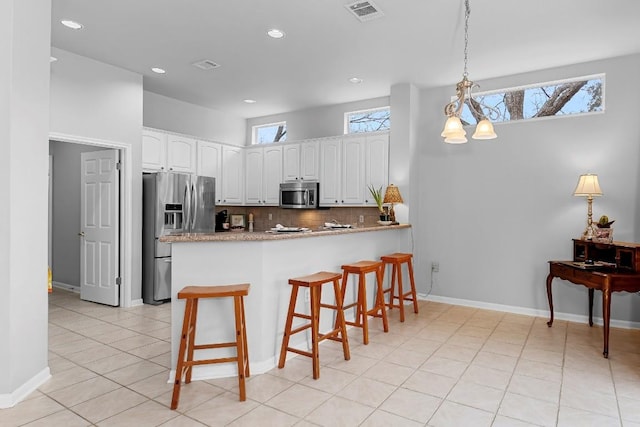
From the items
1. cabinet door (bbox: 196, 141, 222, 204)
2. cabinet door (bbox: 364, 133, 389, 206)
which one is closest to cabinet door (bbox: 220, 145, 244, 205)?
cabinet door (bbox: 196, 141, 222, 204)

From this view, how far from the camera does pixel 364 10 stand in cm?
339

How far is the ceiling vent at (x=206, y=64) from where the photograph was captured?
4.63m

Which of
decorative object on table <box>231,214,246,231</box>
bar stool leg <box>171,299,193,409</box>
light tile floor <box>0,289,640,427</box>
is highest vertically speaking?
decorative object on table <box>231,214,246,231</box>

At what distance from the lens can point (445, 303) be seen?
5430 millimetres

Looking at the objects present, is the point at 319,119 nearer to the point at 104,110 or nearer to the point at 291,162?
A: the point at 291,162

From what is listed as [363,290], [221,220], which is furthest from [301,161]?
[363,290]

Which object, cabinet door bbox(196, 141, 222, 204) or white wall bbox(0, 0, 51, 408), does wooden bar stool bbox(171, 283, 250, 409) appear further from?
cabinet door bbox(196, 141, 222, 204)

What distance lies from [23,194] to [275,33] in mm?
2526

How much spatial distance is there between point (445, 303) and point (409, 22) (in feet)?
11.7

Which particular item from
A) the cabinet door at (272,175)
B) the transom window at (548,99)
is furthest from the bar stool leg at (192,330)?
the cabinet door at (272,175)

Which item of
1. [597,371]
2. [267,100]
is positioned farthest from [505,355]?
[267,100]

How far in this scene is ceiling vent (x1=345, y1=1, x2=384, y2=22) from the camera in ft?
10.8

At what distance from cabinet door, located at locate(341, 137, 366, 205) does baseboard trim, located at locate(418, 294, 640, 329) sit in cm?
170

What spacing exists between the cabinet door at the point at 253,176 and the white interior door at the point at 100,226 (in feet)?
7.89
